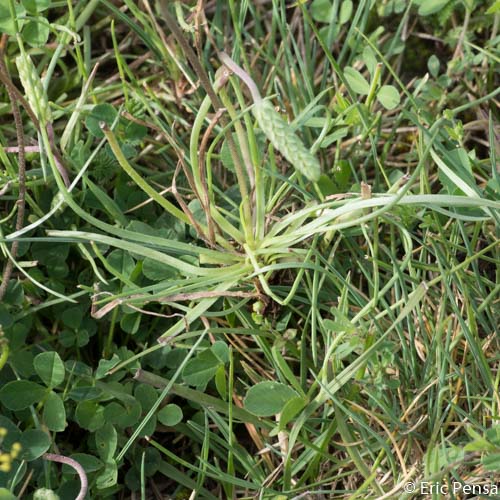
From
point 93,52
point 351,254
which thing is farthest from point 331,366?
point 93,52

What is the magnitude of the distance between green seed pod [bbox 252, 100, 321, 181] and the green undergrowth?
18 centimetres

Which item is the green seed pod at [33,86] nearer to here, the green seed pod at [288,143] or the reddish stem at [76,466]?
the green seed pod at [288,143]

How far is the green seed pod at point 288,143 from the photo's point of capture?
0.89 m

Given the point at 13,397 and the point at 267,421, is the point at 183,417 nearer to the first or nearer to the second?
the point at 267,421

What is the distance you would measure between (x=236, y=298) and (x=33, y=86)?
0.53 m

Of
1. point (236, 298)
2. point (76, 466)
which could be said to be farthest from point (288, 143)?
point (76, 466)

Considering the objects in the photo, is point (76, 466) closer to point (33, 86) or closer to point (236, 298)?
point (236, 298)

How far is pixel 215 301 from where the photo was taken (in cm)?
136

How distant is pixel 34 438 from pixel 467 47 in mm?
1276

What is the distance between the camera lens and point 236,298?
1354 mm

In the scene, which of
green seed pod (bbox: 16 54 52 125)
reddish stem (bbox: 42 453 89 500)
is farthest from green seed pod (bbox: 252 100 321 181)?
reddish stem (bbox: 42 453 89 500)

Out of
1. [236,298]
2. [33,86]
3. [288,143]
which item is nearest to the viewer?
[288,143]

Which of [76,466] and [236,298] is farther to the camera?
[236,298]

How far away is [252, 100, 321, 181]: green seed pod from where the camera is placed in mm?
891
